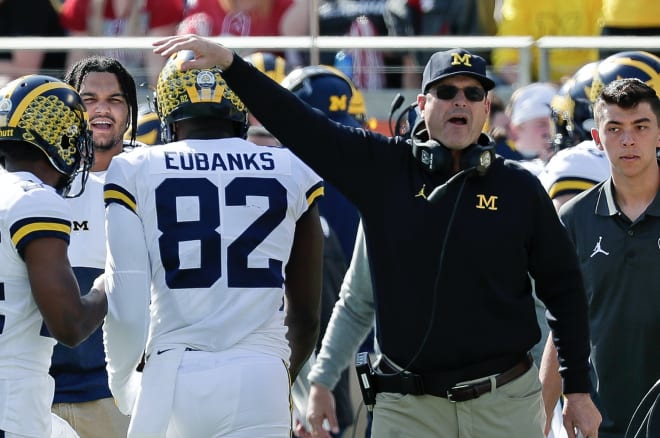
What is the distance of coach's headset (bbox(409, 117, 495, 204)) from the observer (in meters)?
4.93

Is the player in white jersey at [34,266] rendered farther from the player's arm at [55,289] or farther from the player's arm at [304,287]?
the player's arm at [304,287]

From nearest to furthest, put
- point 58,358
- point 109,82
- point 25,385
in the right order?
point 25,385 < point 58,358 < point 109,82

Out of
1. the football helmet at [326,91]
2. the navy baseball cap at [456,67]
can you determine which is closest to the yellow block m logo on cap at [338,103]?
the football helmet at [326,91]

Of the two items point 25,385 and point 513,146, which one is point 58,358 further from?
point 513,146

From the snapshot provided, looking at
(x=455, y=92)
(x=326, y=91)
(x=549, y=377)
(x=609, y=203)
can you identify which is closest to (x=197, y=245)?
(x=455, y=92)

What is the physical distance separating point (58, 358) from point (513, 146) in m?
5.62

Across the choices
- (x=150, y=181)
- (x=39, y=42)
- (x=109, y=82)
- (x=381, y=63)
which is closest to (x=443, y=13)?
(x=381, y=63)

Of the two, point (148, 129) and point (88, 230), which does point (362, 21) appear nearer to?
point (148, 129)

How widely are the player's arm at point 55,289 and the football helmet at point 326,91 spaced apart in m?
3.28

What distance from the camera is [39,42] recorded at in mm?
9539

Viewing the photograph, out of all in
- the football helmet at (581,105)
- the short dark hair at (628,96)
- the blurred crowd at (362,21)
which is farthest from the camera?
the blurred crowd at (362,21)

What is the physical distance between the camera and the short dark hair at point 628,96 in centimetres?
574

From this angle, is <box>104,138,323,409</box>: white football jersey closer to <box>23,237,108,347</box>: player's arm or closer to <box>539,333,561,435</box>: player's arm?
<box>23,237,108,347</box>: player's arm

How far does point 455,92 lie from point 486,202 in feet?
1.41
